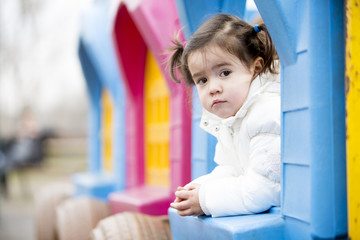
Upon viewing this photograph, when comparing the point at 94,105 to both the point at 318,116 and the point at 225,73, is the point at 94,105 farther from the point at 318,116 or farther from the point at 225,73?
the point at 318,116

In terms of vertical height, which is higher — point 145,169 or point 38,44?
point 38,44

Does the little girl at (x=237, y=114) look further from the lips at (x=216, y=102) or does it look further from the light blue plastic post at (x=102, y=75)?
the light blue plastic post at (x=102, y=75)

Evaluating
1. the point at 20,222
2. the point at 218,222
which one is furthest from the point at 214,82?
the point at 20,222

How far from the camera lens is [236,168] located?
3.45 ft

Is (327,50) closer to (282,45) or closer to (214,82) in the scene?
(282,45)

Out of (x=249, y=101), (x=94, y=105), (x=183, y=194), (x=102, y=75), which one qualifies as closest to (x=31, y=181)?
(x=94, y=105)

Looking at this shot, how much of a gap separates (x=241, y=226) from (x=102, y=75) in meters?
1.95

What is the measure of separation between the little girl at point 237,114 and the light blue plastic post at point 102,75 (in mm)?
1257

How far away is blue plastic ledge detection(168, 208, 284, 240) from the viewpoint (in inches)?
31.6

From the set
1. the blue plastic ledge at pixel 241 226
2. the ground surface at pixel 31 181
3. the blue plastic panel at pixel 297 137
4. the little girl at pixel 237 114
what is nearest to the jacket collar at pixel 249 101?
the little girl at pixel 237 114

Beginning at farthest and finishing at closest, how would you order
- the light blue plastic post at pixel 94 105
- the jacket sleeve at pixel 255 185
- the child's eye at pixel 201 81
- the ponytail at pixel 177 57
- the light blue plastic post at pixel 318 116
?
the light blue plastic post at pixel 94 105
the ponytail at pixel 177 57
the child's eye at pixel 201 81
the jacket sleeve at pixel 255 185
the light blue plastic post at pixel 318 116

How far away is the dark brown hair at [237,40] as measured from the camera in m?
0.96

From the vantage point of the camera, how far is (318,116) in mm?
752

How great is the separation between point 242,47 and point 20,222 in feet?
11.6
